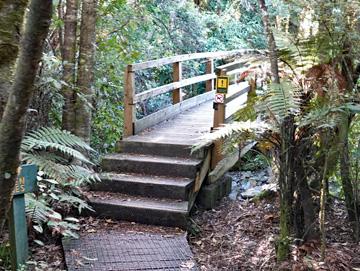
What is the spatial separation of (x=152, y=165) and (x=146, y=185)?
0.43m

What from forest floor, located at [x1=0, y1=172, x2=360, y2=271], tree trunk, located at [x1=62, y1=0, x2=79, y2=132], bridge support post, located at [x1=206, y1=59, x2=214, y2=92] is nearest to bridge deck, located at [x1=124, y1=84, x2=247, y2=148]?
tree trunk, located at [x1=62, y1=0, x2=79, y2=132]

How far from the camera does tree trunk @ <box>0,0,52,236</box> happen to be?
147cm

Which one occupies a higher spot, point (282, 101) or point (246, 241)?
point (282, 101)

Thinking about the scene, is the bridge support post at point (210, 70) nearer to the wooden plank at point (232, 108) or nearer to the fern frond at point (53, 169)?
the wooden plank at point (232, 108)

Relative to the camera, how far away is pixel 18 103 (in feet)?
5.05

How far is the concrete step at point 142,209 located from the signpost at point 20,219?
5.21 feet

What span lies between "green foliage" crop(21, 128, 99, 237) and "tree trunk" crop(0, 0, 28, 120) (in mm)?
2219

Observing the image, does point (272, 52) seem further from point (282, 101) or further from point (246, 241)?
point (246, 241)

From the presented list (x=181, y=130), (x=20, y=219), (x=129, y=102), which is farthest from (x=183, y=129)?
(x=20, y=219)

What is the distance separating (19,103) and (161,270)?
2921 mm

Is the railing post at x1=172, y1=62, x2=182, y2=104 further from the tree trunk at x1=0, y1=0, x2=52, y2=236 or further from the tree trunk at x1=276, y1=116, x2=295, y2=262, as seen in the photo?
the tree trunk at x1=0, y1=0, x2=52, y2=236

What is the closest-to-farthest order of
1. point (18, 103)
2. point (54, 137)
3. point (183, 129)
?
point (18, 103) → point (54, 137) → point (183, 129)

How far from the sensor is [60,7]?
6.66 metres

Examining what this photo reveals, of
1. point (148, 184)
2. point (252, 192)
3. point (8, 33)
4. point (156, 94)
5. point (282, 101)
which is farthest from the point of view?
point (156, 94)
